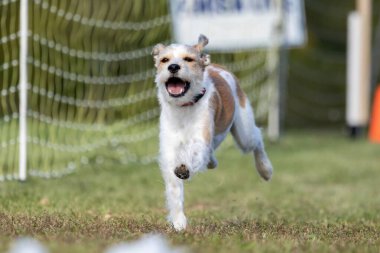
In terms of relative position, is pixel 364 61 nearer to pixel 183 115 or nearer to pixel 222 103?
pixel 222 103

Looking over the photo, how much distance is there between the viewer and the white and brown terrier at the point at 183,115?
17.9 feet

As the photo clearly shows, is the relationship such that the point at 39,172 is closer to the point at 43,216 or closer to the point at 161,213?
the point at 161,213

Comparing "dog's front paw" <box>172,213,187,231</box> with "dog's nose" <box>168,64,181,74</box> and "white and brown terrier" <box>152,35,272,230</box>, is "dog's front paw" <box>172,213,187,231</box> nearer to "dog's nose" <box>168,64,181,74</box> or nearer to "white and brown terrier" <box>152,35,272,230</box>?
"white and brown terrier" <box>152,35,272,230</box>

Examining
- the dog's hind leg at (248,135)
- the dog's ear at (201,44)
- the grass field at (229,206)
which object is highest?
the dog's ear at (201,44)

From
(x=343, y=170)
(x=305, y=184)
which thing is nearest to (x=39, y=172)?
(x=305, y=184)

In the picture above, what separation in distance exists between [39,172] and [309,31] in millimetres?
14535

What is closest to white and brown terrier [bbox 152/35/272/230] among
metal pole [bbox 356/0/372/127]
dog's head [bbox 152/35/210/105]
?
dog's head [bbox 152/35/210/105]

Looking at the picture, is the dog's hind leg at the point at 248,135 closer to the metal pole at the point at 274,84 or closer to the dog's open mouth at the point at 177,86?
the dog's open mouth at the point at 177,86

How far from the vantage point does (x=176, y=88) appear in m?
5.51

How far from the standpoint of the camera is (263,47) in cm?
1631

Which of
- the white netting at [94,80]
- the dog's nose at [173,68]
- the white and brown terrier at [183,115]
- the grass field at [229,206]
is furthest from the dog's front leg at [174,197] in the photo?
the white netting at [94,80]

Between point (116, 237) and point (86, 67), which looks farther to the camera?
point (86, 67)

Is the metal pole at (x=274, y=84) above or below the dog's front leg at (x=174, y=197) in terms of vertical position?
above

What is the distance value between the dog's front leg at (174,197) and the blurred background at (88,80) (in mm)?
3853
